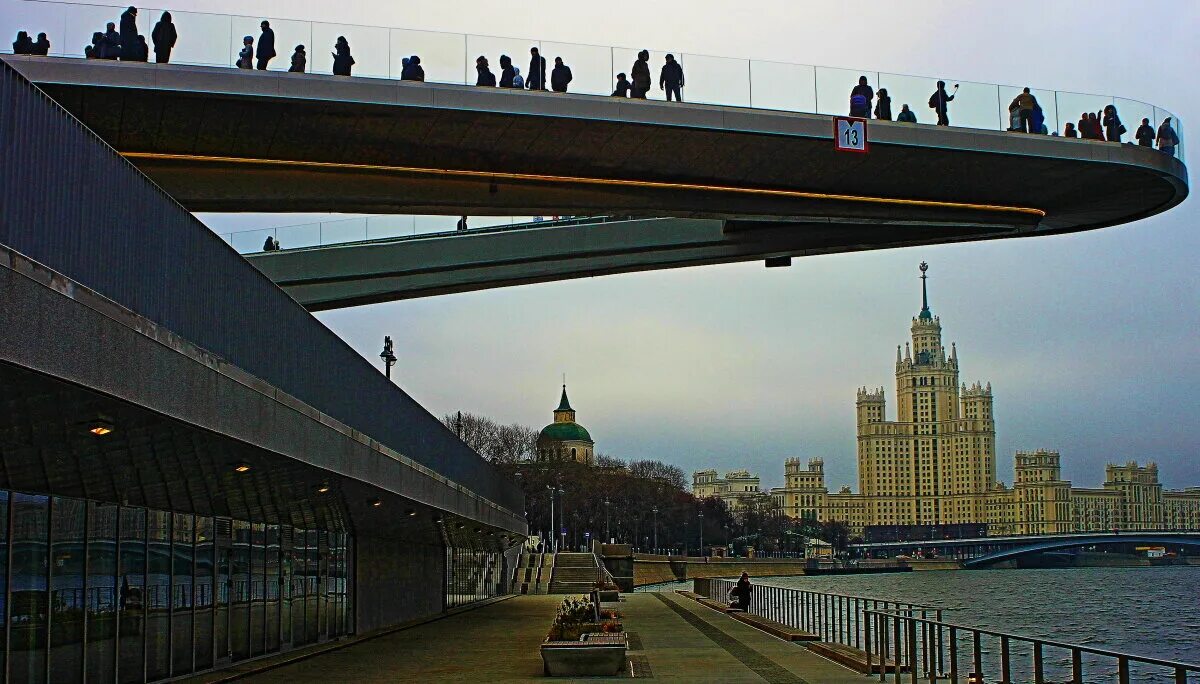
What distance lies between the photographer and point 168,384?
39.5ft

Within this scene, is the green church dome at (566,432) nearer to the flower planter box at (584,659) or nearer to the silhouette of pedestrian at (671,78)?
the silhouette of pedestrian at (671,78)

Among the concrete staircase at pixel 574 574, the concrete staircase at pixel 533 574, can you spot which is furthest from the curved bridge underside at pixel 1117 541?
the concrete staircase at pixel 533 574

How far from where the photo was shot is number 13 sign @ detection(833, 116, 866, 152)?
38.0m

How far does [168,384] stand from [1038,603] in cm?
7571

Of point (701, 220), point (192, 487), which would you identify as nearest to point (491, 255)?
point (701, 220)

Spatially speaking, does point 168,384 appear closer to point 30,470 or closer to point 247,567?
point 30,470

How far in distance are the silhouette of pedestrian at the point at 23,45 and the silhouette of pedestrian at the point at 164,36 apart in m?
3.08

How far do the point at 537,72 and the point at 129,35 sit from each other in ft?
34.6

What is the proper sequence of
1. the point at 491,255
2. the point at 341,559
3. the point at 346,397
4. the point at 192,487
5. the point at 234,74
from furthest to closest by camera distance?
1. the point at 491,255
2. the point at 234,74
3. the point at 341,559
4. the point at 346,397
5. the point at 192,487

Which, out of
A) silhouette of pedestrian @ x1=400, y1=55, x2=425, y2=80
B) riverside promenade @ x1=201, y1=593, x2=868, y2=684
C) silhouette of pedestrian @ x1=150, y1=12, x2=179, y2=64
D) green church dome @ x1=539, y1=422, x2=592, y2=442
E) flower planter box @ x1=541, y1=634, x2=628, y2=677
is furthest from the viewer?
green church dome @ x1=539, y1=422, x2=592, y2=442

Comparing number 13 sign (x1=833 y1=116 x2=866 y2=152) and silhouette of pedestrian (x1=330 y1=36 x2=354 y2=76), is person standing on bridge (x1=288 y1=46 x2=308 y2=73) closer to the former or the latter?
silhouette of pedestrian (x1=330 y1=36 x2=354 y2=76)

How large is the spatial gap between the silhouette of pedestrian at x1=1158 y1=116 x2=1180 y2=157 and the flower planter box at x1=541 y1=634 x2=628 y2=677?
1188 inches

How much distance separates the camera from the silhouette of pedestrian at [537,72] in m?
36.8

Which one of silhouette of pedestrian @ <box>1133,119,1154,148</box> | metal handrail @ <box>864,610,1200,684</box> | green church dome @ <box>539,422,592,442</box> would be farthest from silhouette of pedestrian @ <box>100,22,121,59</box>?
green church dome @ <box>539,422,592,442</box>
